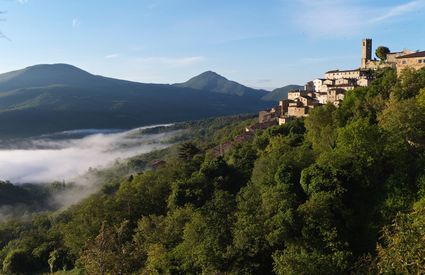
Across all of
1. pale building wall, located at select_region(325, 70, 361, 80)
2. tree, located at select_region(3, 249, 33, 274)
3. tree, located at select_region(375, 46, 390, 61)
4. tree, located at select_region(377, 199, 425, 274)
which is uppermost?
tree, located at select_region(375, 46, 390, 61)

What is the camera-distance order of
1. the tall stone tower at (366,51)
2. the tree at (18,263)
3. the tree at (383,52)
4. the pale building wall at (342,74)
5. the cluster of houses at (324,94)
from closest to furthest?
1. the tree at (18,263)
2. the cluster of houses at (324,94)
3. the tree at (383,52)
4. the pale building wall at (342,74)
5. the tall stone tower at (366,51)

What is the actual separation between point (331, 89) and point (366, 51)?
20971 mm

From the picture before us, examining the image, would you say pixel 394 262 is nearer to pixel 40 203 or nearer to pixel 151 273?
pixel 151 273

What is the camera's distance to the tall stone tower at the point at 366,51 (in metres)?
85.2

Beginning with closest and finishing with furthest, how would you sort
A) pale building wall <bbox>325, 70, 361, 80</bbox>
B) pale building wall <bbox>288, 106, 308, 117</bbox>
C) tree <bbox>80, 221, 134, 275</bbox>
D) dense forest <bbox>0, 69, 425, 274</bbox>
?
dense forest <bbox>0, 69, 425, 274</bbox> < tree <bbox>80, 221, 134, 275</bbox> < pale building wall <bbox>288, 106, 308, 117</bbox> < pale building wall <bbox>325, 70, 361, 80</bbox>

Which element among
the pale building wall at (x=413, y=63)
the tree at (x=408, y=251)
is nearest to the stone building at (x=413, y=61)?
the pale building wall at (x=413, y=63)

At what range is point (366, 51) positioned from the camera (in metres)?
86.1

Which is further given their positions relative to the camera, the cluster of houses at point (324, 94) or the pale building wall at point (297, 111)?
the cluster of houses at point (324, 94)

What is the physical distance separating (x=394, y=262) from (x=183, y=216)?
2585 cm

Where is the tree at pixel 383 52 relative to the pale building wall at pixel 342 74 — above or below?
above

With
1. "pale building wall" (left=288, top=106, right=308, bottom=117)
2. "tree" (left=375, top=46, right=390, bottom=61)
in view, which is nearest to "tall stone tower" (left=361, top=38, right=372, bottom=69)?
"tree" (left=375, top=46, right=390, bottom=61)

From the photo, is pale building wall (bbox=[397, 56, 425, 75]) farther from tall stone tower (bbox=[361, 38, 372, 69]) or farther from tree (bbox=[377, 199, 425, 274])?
tree (bbox=[377, 199, 425, 274])

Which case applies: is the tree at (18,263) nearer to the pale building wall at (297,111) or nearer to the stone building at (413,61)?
the pale building wall at (297,111)

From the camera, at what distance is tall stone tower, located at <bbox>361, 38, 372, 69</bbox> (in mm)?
85188
